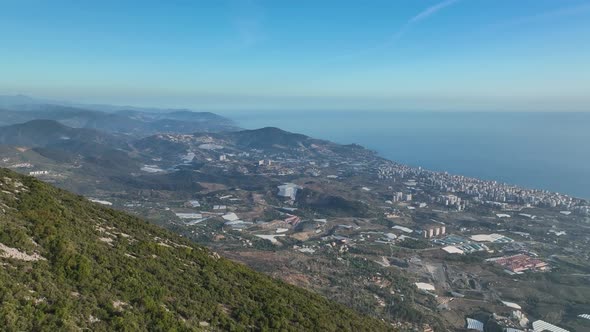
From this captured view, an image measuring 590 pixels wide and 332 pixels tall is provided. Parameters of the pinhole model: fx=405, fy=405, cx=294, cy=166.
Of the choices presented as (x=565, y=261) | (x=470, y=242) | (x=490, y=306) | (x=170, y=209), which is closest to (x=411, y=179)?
(x=470, y=242)

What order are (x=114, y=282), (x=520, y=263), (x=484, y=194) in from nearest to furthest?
(x=114, y=282), (x=520, y=263), (x=484, y=194)

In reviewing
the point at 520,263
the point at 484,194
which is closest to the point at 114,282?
the point at 520,263

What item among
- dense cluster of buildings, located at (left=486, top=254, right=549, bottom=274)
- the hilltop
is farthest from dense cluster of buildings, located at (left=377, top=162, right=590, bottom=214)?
the hilltop

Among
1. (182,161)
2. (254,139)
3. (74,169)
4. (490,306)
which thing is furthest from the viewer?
(254,139)

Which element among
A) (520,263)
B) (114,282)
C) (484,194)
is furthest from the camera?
(484,194)

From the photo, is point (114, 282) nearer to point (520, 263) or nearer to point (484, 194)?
point (520, 263)

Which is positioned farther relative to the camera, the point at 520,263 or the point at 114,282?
the point at 520,263

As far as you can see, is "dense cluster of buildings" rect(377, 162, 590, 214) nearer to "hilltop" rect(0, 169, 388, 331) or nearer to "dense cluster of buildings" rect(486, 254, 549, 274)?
"dense cluster of buildings" rect(486, 254, 549, 274)

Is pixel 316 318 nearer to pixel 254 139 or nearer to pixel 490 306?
pixel 490 306
